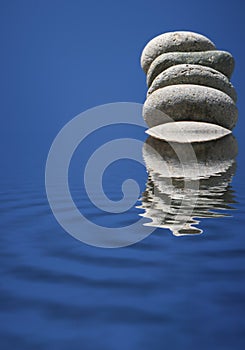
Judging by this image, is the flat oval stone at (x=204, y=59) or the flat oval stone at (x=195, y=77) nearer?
the flat oval stone at (x=195, y=77)

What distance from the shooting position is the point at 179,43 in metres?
6.46

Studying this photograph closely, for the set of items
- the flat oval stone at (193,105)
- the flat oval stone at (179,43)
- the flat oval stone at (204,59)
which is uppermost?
the flat oval stone at (179,43)

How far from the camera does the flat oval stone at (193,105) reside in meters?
5.52

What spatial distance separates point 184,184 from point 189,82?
200 centimetres

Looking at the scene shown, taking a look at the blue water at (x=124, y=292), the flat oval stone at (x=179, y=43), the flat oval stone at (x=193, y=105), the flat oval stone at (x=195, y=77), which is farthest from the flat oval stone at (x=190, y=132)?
the blue water at (x=124, y=292)

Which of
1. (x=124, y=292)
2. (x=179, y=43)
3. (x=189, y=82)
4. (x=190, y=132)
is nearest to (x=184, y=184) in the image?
(x=190, y=132)

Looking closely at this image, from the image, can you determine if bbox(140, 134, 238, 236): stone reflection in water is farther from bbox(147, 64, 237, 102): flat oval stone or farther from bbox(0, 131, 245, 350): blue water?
bbox(147, 64, 237, 102): flat oval stone

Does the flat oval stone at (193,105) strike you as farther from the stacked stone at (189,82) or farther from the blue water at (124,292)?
the blue water at (124,292)

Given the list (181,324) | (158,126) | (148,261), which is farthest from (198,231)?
(158,126)

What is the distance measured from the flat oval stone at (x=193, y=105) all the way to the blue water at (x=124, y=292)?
309cm

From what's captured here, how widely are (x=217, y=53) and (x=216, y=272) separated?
16.7ft

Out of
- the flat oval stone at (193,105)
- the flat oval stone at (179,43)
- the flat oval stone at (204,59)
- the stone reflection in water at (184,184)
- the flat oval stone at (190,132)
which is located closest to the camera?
the stone reflection in water at (184,184)

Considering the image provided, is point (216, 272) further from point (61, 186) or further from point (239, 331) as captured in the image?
point (61, 186)

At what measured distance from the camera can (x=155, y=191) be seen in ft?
14.8
